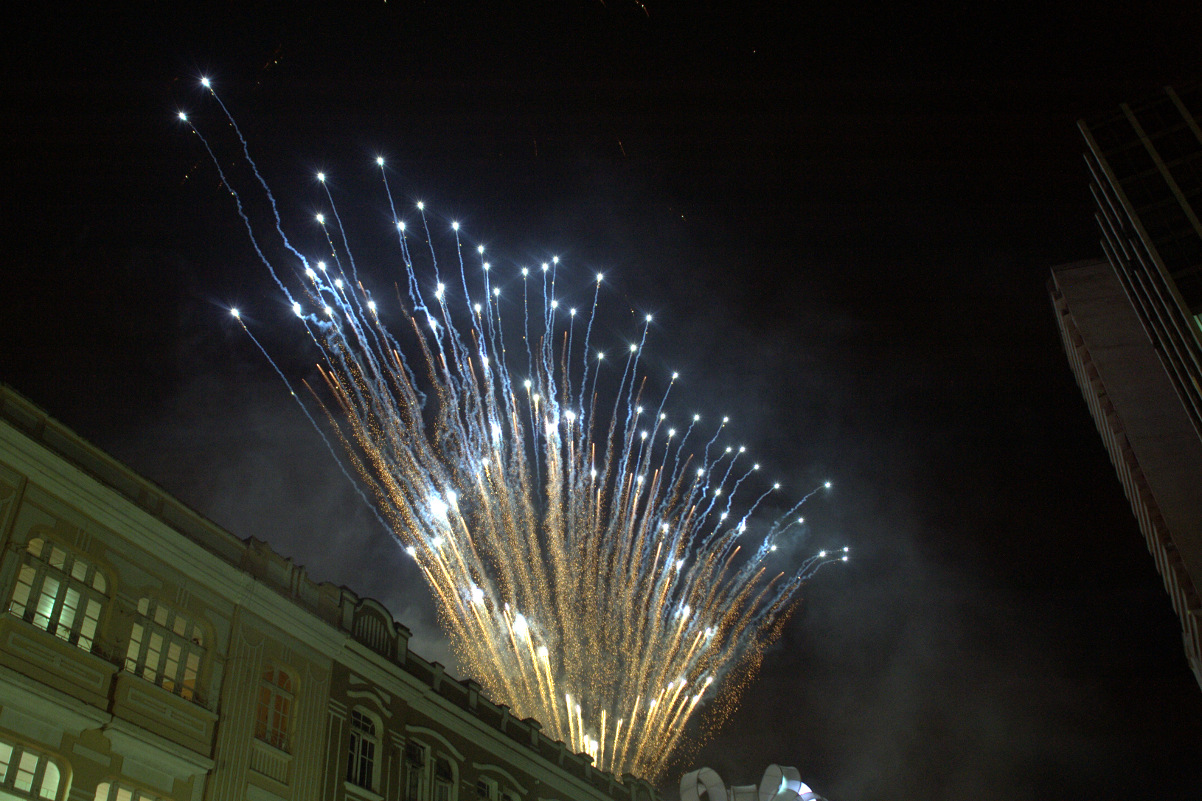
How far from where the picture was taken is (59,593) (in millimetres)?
16984

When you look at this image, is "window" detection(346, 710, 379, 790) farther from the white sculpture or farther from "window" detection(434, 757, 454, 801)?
the white sculpture

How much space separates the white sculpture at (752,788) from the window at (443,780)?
6571mm

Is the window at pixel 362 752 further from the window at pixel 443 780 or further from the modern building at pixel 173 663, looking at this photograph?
the window at pixel 443 780

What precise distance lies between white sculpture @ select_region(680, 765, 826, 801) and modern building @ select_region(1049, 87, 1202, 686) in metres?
47.1

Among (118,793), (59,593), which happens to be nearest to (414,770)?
(118,793)

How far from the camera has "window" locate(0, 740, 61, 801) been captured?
1486 cm

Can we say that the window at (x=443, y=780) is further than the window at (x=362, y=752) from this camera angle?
Yes

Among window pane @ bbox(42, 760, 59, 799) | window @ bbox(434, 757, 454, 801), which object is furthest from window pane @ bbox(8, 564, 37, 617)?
window @ bbox(434, 757, 454, 801)

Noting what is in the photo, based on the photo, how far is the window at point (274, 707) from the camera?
2039 centimetres

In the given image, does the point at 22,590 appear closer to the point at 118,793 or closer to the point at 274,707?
the point at 118,793

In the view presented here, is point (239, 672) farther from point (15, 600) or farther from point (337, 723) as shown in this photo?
point (15, 600)

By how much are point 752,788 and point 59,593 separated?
1594 centimetres

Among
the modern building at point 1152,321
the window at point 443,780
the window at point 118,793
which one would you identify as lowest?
the window at point 118,793

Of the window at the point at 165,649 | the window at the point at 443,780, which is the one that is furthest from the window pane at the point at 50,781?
the window at the point at 443,780
